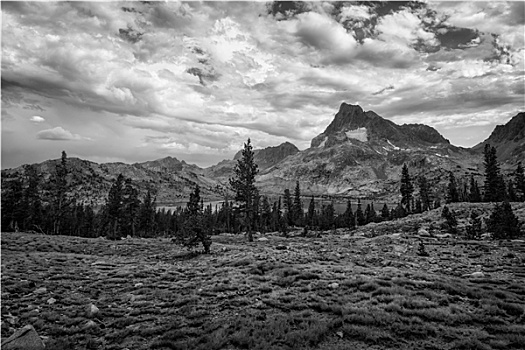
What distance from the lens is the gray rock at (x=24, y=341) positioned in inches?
418

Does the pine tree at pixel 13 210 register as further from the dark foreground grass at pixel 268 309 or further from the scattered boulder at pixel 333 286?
the scattered boulder at pixel 333 286

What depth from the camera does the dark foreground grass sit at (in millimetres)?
11445

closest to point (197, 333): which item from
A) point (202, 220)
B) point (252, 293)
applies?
point (252, 293)

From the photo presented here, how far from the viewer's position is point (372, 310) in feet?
45.9

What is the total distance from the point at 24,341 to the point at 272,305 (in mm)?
10061

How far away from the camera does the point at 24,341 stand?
1096cm

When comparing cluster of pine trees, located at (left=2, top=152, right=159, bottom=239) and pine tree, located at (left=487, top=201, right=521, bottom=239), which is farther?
cluster of pine trees, located at (left=2, top=152, right=159, bottom=239)

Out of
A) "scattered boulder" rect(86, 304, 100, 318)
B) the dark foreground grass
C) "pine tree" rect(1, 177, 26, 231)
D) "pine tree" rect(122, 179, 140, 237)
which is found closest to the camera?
the dark foreground grass

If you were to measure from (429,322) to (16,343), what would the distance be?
15.5m

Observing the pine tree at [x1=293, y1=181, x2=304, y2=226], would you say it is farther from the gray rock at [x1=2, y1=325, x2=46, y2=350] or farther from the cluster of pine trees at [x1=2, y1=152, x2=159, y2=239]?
the gray rock at [x1=2, y1=325, x2=46, y2=350]

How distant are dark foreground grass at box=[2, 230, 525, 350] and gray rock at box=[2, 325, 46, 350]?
1.84 feet

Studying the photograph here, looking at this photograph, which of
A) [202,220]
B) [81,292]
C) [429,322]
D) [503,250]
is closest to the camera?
[429,322]

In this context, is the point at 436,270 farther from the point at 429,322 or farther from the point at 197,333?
the point at 197,333

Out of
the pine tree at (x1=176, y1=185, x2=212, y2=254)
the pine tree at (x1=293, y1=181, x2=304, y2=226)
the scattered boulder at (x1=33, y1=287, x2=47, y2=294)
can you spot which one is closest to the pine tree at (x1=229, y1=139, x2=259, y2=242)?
the pine tree at (x1=176, y1=185, x2=212, y2=254)
